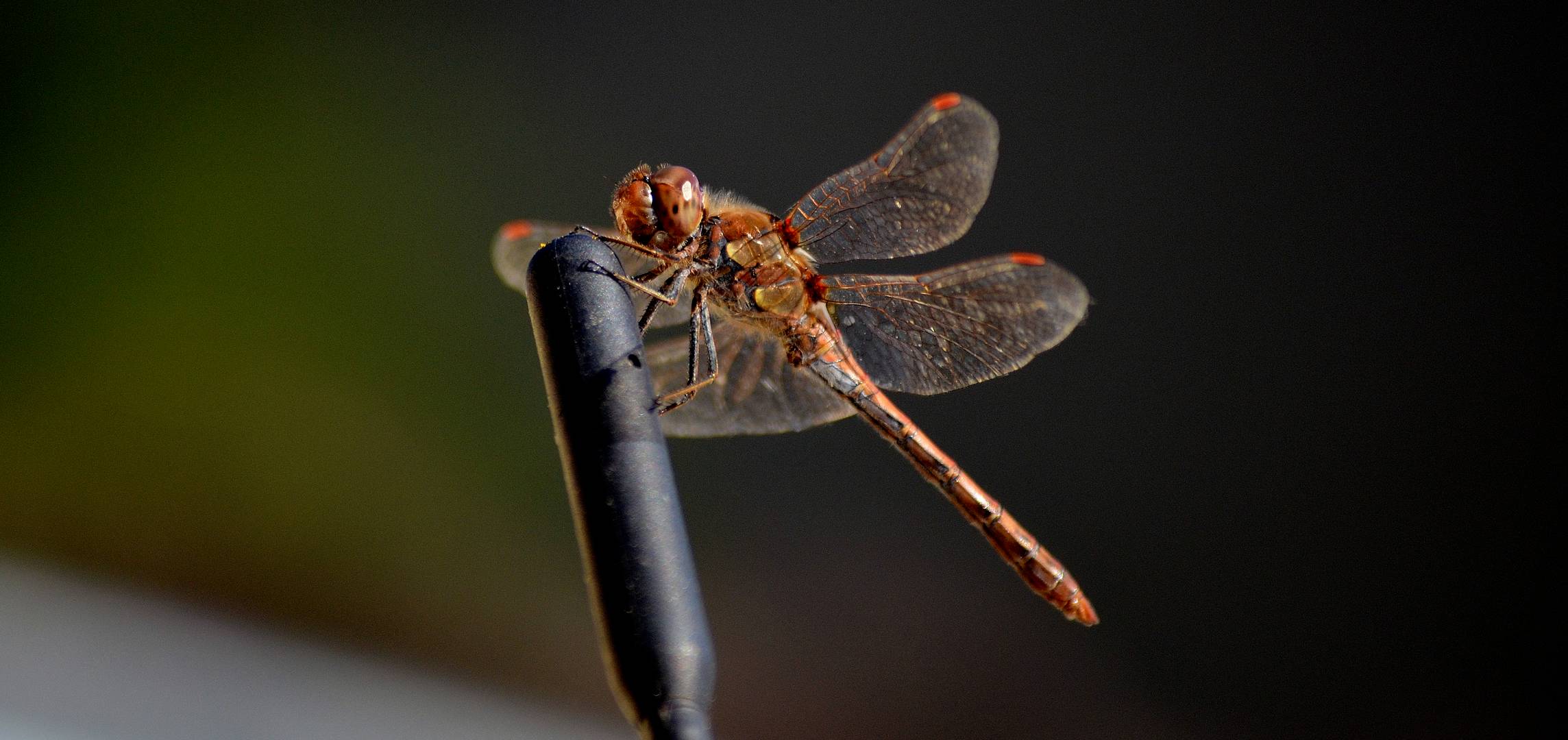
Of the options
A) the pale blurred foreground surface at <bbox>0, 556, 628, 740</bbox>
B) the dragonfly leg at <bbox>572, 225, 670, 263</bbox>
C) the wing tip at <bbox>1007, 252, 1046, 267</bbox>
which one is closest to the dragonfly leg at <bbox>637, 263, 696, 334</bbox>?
the dragonfly leg at <bbox>572, 225, 670, 263</bbox>

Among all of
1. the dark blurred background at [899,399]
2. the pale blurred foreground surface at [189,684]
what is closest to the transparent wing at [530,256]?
the dark blurred background at [899,399]

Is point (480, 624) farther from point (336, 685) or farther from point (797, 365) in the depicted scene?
point (797, 365)

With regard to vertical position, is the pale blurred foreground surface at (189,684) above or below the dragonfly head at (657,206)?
above

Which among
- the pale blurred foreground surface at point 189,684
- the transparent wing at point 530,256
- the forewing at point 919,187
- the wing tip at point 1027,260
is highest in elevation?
the pale blurred foreground surface at point 189,684

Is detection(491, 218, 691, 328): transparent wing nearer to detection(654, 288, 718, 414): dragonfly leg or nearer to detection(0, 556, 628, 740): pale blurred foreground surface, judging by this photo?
detection(654, 288, 718, 414): dragonfly leg

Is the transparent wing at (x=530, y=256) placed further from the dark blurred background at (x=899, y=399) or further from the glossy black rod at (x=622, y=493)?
the dark blurred background at (x=899, y=399)

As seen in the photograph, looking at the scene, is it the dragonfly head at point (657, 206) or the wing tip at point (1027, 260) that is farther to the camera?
the wing tip at point (1027, 260)
